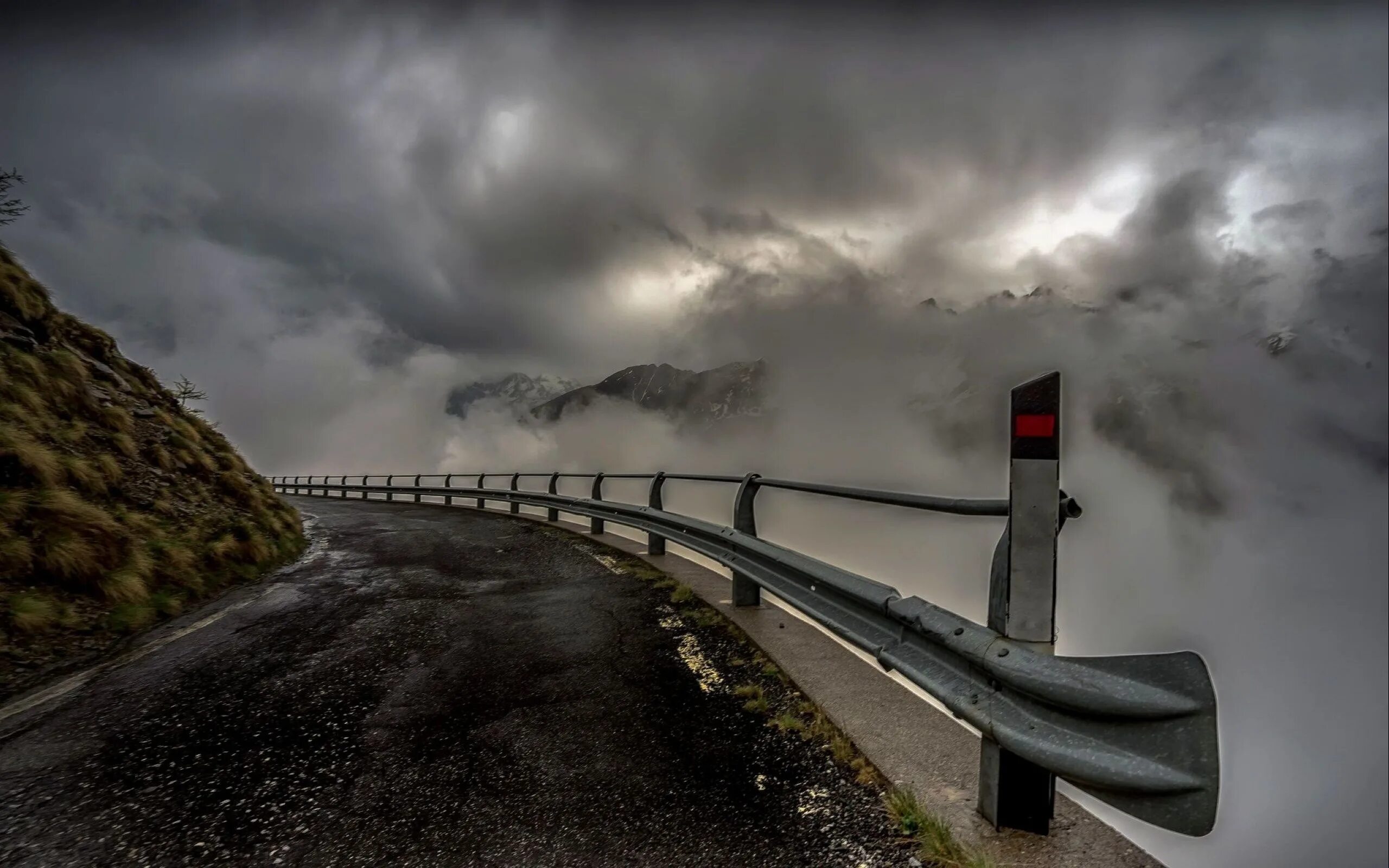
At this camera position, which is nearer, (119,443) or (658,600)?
(658,600)

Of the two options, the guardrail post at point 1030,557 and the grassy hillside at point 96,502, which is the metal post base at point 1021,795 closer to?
the guardrail post at point 1030,557

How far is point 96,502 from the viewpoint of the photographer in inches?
249

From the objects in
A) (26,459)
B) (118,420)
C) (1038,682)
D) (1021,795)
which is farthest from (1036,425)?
(118,420)


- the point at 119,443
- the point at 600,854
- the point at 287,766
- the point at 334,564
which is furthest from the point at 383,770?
the point at 119,443

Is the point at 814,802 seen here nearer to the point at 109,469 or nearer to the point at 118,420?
the point at 109,469

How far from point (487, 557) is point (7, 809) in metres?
5.46

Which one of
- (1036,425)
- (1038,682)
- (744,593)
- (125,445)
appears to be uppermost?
(1036,425)

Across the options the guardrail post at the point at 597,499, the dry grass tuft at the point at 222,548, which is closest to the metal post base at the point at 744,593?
the guardrail post at the point at 597,499

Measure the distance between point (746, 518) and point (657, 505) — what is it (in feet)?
9.52

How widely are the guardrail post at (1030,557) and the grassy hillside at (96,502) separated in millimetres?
5595

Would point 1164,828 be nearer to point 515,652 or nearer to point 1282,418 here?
point 515,652

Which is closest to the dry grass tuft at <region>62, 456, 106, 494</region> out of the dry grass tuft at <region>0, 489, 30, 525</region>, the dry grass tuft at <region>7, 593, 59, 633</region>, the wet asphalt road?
the dry grass tuft at <region>0, 489, 30, 525</region>

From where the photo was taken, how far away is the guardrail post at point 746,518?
4688mm

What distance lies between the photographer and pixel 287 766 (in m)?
2.50
